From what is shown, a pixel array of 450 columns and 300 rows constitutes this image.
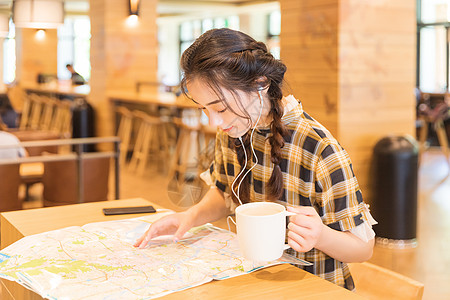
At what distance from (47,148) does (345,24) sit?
2697mm

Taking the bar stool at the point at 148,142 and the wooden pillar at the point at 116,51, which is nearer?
the bar stool at the point at 148,142

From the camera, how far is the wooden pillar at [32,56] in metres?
14.3

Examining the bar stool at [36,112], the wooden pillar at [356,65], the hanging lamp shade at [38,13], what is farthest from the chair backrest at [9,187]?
the bar stool at [36,112]

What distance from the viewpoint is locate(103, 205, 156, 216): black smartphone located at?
6.18 ft

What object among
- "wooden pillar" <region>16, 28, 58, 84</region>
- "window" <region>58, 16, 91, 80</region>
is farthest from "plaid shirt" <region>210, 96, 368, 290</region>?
"window" <region>58, 16, 91, 80</region>

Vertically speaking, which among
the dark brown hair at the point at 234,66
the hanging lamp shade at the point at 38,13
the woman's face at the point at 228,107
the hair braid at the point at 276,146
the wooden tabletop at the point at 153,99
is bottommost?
the hair braid at the point at 276,146

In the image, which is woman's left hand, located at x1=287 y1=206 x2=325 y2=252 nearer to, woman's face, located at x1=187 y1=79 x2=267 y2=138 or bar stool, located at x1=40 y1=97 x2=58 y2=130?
woman's face, located at x1=187 y1=79 x2=267 y2=138

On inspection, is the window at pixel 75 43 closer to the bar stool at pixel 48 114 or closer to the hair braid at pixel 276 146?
the bar stool at pixel 48 114

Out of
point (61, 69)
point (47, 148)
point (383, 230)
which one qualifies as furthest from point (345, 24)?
point (61, 69)

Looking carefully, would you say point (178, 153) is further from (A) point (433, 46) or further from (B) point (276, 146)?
(A) point (433, 46)

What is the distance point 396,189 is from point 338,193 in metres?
2.99

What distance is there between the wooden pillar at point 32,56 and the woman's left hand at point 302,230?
1388 cm

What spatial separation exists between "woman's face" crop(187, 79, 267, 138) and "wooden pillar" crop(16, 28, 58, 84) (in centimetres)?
1365

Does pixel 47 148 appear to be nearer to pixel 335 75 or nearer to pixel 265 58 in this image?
pixel 335 75
